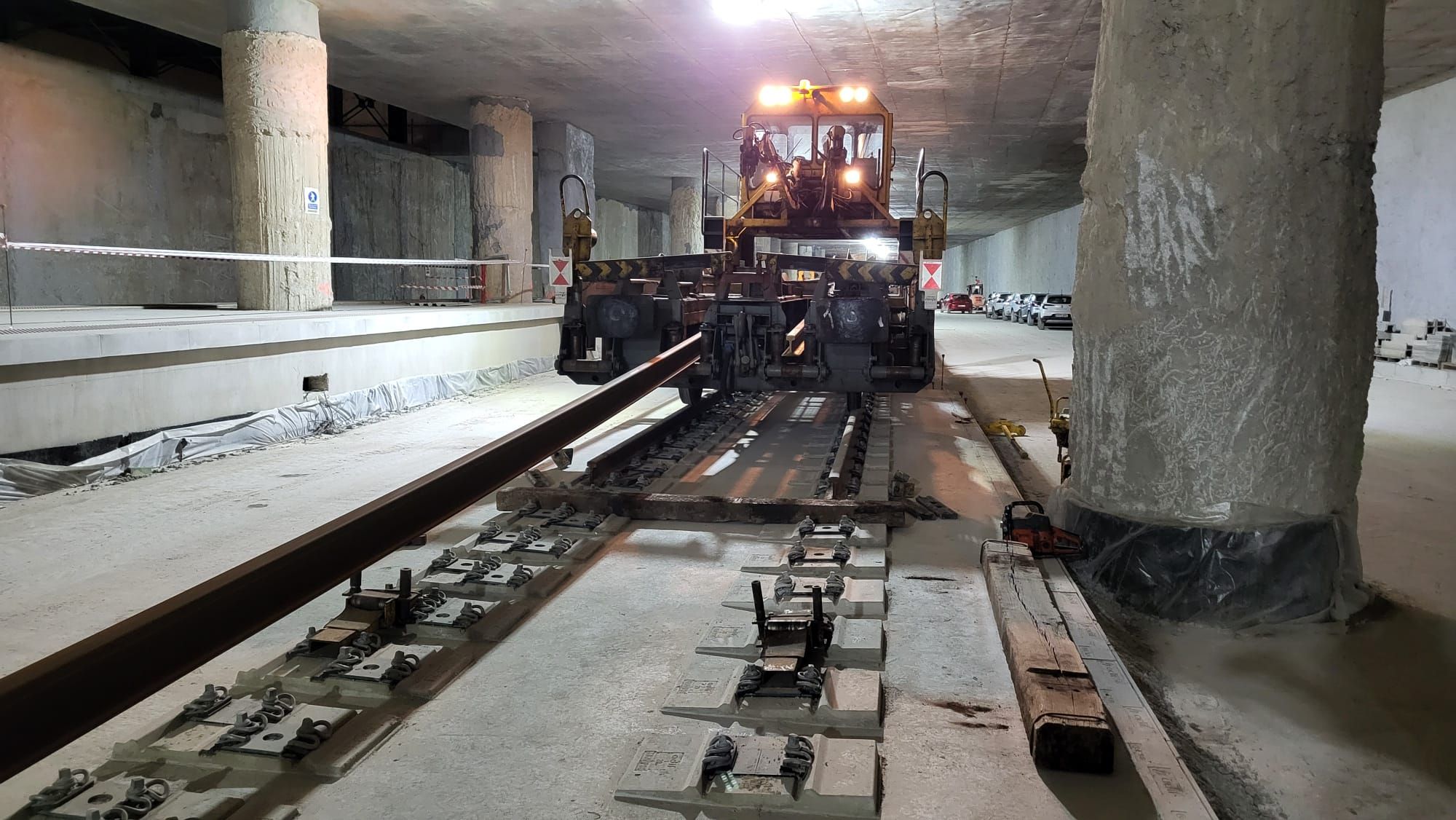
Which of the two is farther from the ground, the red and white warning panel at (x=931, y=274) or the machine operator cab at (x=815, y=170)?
the machine operator cab at (x=815, y=170)

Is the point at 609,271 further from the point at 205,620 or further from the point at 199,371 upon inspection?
the point at 205,620

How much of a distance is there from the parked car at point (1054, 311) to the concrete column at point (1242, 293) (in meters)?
28.8

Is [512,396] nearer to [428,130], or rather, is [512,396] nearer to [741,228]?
[741,228]

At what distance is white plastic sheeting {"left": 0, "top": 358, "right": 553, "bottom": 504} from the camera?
623 cm

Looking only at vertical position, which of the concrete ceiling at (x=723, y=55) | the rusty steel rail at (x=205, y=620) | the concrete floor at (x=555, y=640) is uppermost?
the concrete ceiling at (x=723, y=55)

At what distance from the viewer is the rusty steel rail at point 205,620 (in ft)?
5.93

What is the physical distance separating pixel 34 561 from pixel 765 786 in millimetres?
4218

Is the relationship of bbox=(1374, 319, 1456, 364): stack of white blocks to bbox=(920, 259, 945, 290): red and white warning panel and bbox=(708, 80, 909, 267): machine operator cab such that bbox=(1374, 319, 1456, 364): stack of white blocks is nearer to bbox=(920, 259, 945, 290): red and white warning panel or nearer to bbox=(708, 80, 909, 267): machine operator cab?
bbox=(920, 259, 945, 290): red and white warning panel

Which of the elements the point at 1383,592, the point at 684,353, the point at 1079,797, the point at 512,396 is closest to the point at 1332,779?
the point at 1079,797

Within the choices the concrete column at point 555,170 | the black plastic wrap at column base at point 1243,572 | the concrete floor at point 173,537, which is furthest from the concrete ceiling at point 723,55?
the black plastic wrap at column base at point 1243,572

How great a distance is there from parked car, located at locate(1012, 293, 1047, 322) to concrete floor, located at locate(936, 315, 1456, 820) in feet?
98.2

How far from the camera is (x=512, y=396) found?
12000 mm

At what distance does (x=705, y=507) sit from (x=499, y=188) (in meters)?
13.0

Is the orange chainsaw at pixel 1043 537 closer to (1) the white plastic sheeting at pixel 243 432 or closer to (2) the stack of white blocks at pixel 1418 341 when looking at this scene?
(1) the white plastic sheeting at pixel 243 432
